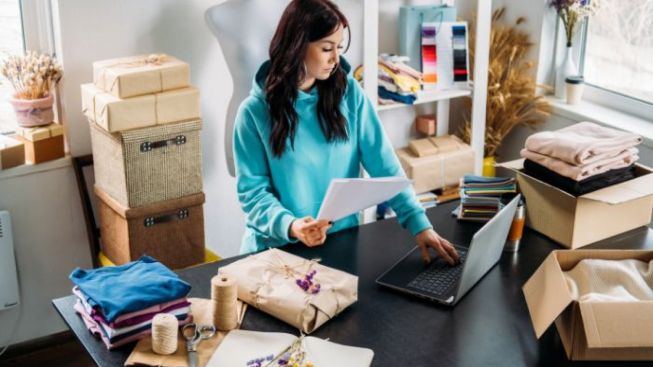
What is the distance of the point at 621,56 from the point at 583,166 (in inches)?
75.2

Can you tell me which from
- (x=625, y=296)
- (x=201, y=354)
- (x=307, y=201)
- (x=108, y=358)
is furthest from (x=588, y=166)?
(x=108, y=358)

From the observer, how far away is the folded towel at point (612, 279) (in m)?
2.12

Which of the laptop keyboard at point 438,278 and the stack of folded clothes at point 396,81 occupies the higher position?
the stack of folded clothes at point 396,81

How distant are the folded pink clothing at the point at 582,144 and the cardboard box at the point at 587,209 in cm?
10

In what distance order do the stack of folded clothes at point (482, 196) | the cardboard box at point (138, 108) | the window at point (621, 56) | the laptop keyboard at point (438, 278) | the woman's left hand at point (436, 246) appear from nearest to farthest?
the laptop keyboard at point (438, 278) → the woman's left hand at point (436, 246) → the stack of folded clothes at point (482, 196) → the cardboard box at point (138, 108) → the window at point (621, 56)

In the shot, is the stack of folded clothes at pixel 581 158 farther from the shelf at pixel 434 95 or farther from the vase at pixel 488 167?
the vase at pixel 488 167

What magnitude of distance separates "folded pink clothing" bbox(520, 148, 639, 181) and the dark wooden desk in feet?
0.77

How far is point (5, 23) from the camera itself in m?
3.38

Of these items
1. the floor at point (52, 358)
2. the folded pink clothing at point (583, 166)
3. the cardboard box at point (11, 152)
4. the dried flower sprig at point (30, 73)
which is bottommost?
the floor at point (52, 358)

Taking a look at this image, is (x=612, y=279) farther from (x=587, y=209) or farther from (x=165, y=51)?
(x=165, y=51)

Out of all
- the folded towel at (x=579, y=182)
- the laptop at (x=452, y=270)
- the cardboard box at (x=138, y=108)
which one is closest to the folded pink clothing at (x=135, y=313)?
the laptop at (x=452, y=270)

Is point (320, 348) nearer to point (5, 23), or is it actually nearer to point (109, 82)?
point (109, 82)

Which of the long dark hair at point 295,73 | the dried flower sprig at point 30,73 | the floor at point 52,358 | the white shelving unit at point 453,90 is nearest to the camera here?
the long dark hair at point 295,73

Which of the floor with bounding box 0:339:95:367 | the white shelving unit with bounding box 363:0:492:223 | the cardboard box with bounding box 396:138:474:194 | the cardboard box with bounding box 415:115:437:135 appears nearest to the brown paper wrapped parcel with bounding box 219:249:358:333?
the floor with bounding box 0:339:95:367
